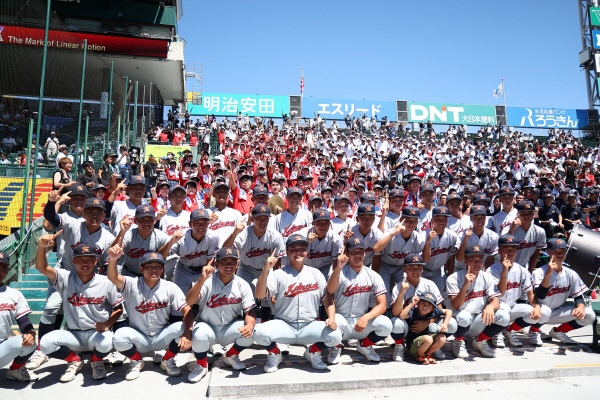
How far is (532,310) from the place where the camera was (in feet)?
21.3

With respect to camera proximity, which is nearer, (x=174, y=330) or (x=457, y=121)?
(x=174, y=330)

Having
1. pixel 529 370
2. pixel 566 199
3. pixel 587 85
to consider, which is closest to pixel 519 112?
pixel 587 85

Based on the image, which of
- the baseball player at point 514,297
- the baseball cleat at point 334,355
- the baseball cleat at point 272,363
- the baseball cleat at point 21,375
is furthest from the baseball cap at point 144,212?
the baseball player at point 514,297

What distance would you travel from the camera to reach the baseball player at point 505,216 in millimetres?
8039

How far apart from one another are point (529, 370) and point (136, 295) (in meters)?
5.17

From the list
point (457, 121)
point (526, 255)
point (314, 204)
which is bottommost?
point (526, 255)

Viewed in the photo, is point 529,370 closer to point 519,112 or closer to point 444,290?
point 444,290

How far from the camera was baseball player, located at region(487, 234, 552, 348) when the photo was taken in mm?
6461

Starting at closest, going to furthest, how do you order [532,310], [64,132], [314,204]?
1. [532,310]
2. [314,204]
3. [64,132]

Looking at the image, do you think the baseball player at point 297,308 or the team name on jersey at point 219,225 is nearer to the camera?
the baseball player at point 297,308

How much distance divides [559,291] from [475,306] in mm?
1570

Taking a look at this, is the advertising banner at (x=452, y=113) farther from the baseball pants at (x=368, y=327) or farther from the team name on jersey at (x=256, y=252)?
the baseball pants at (x=368, y=327)

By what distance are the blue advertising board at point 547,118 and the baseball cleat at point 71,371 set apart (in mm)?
39446

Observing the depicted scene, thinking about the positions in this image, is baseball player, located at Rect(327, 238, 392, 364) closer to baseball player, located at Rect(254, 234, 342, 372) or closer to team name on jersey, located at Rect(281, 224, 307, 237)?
baseball player, located at Rect(254, 234, 342, 372)
